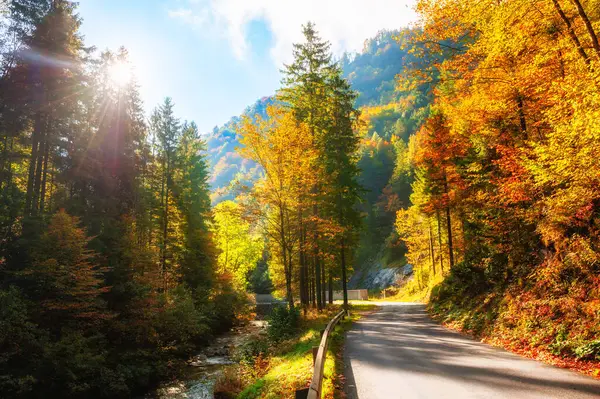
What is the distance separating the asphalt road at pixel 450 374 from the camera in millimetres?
6867

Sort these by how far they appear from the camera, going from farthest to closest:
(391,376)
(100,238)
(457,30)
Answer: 1. (100,238)
2. (457,30)
3. (391,376)

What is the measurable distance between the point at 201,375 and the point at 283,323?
4.89m

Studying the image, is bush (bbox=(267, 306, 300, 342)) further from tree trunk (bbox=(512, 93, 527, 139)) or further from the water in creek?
tree trunk (bbox=(512, 93, 527, 139))

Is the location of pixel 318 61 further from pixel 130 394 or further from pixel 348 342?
pixel 130 394

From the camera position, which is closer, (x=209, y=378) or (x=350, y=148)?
(x=209, y=378)

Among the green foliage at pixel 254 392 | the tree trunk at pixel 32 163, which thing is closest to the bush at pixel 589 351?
the green foliage at pixel 254 392

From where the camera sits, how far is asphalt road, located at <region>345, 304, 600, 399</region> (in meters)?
6.87

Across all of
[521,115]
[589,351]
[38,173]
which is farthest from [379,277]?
[589,351]

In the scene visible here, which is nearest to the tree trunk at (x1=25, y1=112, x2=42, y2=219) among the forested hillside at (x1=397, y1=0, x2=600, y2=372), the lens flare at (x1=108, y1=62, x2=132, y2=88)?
the lens flare at (x1=108, y1=62, x2=132, y2=88)

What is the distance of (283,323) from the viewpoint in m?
20.1

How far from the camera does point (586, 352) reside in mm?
8492

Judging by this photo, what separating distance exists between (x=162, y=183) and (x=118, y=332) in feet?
53.5

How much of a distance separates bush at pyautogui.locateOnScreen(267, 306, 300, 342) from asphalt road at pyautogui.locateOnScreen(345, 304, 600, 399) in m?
6.95

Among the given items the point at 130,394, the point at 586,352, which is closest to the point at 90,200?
the point at 130,394
